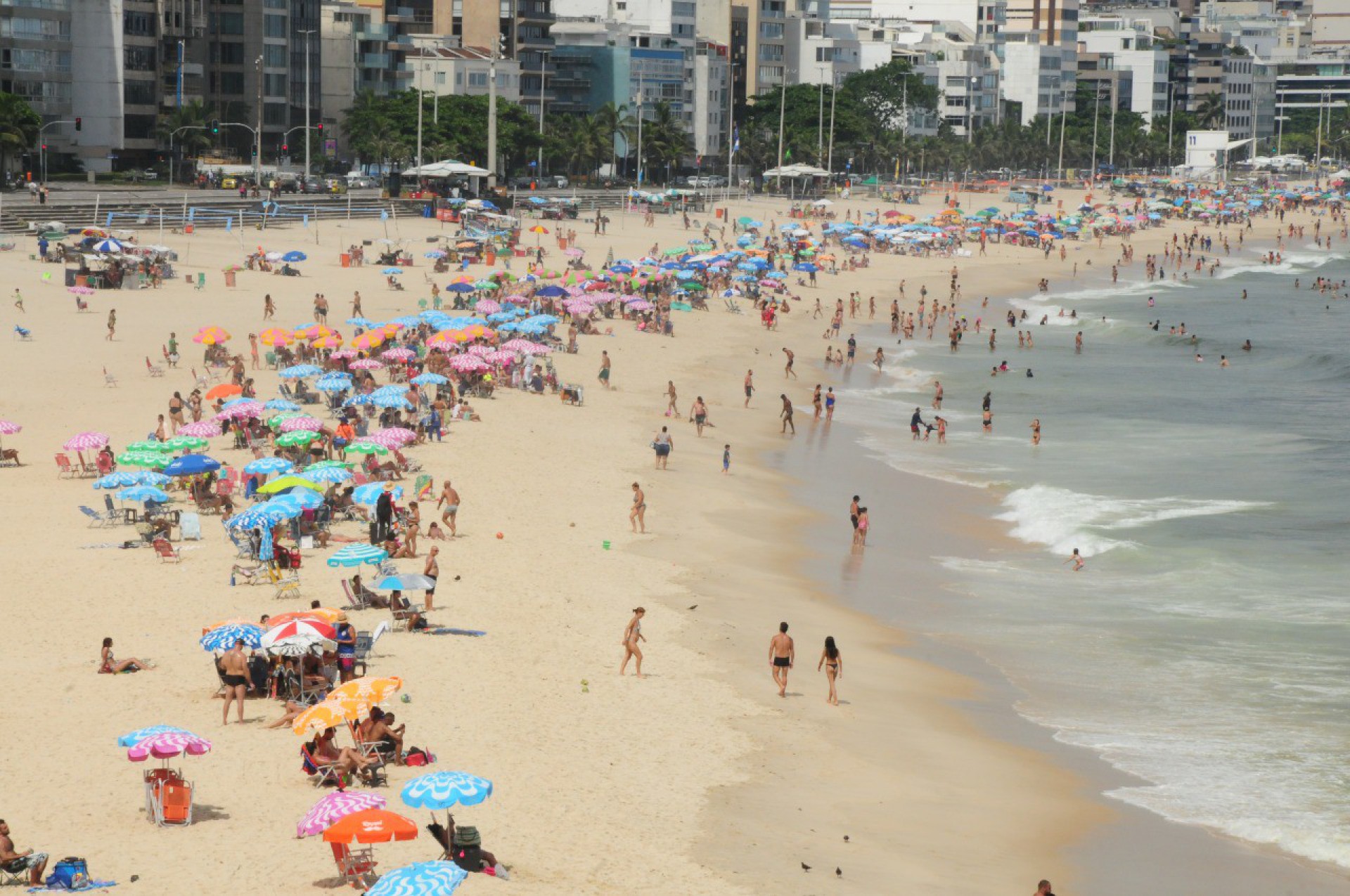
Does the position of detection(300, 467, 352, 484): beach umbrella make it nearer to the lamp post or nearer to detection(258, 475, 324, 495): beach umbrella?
detection(258, 475, 324, 495): beach umbrella

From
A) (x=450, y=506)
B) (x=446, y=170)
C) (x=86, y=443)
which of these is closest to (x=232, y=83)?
(x=446, y=170)

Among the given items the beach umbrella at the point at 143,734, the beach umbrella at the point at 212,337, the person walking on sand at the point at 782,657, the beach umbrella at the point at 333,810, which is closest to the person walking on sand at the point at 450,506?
the person walking on sand at the point at 782,657

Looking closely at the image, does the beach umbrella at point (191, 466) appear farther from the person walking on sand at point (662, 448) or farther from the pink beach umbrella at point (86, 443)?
the person walking on sand at point (662, 448)

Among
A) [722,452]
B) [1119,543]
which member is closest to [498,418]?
[722,452]

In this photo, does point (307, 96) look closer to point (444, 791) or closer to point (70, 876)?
point (444, 791)

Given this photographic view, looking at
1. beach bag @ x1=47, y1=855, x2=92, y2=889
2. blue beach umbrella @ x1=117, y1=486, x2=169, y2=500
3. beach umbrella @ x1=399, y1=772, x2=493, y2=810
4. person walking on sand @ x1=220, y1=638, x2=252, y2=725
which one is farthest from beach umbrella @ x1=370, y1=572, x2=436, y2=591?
beach bag @ x1=47, y1=855, x2=92, y2=889

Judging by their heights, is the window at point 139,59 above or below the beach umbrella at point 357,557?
above
